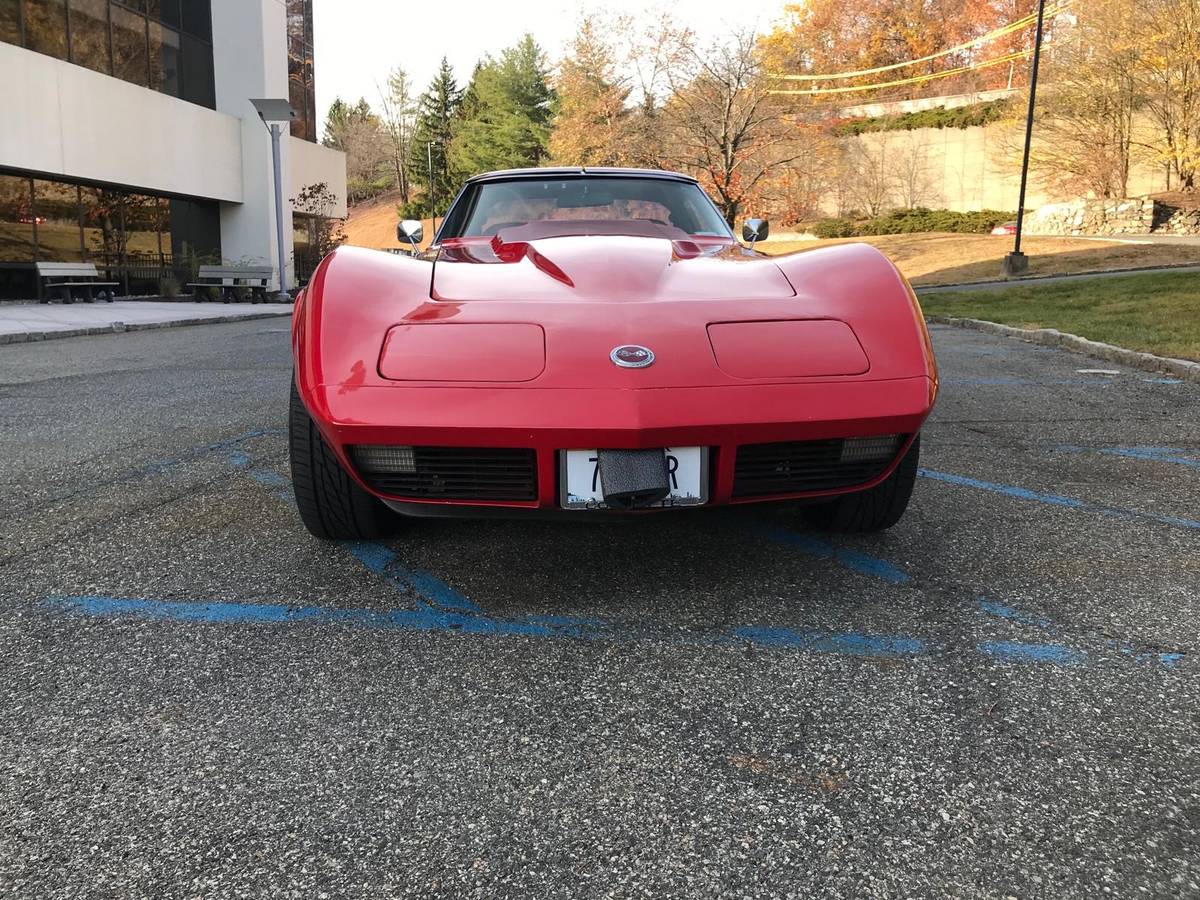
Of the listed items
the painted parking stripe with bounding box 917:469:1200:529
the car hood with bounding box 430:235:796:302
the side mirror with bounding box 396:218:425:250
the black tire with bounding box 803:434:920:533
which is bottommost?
the painted parking stripe with bounding box 917:469:1200:529

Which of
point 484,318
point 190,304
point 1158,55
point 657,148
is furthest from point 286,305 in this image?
point 1158,55

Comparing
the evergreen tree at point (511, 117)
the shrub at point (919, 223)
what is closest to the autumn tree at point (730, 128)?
the shrub at point (919, 223)

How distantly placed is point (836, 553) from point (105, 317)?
41.5 ft

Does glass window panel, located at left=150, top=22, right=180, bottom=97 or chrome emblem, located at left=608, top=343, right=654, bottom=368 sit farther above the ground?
glass window panel, located at left=150, top=22, right=180, bottom=97

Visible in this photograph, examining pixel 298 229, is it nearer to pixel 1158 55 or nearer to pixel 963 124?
pixel 1158 55

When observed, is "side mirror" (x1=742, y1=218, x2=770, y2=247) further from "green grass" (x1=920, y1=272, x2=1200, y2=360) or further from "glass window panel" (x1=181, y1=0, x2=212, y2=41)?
"glass window panel" (x1=181, y1=0, x2=212, y2=41)

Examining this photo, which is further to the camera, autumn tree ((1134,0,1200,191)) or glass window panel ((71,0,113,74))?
autumn tree ((1134,0,1200,191))

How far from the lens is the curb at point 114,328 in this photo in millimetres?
9422

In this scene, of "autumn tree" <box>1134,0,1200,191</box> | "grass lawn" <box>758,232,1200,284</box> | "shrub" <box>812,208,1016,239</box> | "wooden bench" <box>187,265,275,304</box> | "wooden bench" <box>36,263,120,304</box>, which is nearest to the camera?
"wooden bench" <box>36,263,120,304</box>

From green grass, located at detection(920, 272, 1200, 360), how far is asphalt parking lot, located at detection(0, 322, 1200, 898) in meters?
5.48

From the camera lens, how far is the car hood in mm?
2416

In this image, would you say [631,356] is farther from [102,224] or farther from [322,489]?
[102,224]

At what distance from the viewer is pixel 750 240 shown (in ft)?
13.9

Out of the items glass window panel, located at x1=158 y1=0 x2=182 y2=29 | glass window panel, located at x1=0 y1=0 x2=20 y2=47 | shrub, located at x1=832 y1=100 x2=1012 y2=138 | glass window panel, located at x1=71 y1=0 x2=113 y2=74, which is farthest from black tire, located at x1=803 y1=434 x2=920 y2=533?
shrub, located at x1=832 y1=100 x2=1012 y2=138
